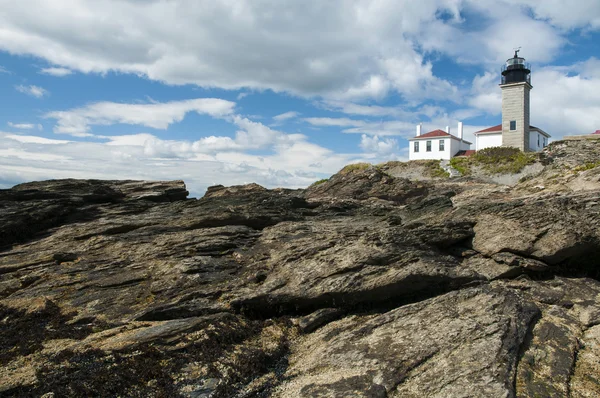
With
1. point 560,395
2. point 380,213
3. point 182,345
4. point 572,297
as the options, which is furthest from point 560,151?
point 182,345

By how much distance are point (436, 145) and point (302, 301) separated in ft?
276

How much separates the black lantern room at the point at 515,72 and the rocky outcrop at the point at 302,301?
77.6 meters

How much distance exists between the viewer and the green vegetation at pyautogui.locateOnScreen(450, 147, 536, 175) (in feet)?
233

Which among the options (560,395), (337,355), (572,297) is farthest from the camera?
(572,297)

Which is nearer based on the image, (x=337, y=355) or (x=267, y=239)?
(x=337, y=355)

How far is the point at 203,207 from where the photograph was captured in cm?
2494

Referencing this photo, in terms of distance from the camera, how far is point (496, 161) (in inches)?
2975

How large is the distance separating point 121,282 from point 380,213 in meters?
15.2

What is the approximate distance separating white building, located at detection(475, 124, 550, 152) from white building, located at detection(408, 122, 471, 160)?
4859 mm

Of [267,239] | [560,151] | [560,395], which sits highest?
[560,151]

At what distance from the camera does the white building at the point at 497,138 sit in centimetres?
8675

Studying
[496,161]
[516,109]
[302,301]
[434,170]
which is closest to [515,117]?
[516,109]

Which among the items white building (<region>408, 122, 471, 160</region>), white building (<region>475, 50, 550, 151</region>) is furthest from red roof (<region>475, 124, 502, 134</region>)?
white building (<region>408, 122, 471, 160</region>)

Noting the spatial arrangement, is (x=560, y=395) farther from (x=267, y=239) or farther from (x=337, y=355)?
(x=267, y=239)
